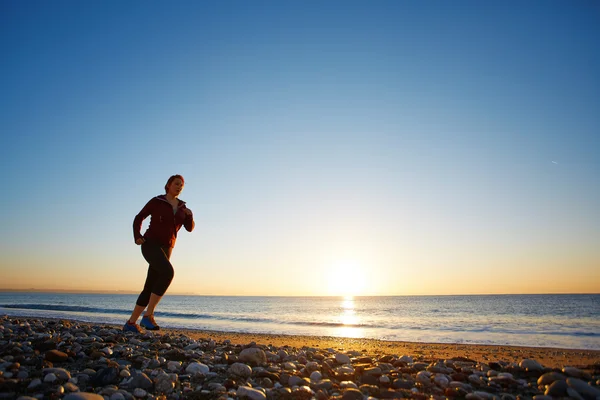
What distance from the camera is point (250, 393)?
3.12 metres

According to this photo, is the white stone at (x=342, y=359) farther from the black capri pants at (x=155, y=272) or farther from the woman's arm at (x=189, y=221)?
the woman's arm at (x=189, y=221)

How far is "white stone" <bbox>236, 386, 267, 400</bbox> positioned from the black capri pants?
11.1 ft

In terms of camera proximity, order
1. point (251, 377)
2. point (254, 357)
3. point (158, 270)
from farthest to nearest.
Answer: point (158, 270), point (254, 357), point (251, 377)

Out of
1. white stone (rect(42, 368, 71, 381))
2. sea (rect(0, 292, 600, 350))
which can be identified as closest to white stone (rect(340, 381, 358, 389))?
white stone (rect(42, 368, 71, 381))

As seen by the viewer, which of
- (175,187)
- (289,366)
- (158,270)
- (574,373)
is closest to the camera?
(574,373)

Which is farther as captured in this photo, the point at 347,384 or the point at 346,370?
the point at 346,370

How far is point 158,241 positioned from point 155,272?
0.53 meters

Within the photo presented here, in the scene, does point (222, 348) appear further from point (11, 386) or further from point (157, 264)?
point (11, 386)

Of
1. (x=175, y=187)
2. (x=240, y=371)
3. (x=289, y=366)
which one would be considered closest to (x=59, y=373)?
(x=240, y=371)

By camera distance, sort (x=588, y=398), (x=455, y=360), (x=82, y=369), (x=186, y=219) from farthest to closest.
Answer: (x=186, y=219) → (x=455, y=360) → (x=82, y=369) → (x=588, y=398)

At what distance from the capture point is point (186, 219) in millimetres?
6645

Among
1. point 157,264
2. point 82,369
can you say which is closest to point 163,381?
point 82,369

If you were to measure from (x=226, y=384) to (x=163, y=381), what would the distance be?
568 millimetres

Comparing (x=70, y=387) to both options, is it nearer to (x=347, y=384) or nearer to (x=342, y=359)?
(x=347, y=384)
